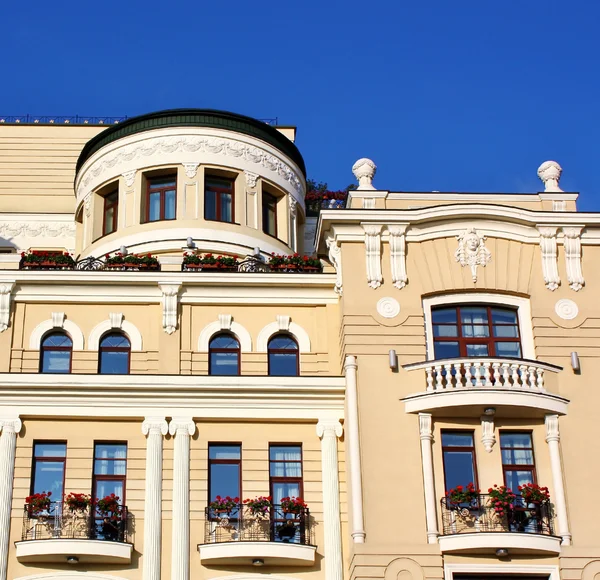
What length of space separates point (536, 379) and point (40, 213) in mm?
18905

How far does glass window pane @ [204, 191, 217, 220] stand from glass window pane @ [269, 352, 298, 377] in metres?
7.36

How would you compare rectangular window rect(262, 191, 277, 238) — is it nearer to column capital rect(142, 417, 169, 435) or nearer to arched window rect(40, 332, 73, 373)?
arched window rect(40, 332, 73, 373)

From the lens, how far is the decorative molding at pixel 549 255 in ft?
101

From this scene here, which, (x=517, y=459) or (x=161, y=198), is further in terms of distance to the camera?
(x=161, y=198)

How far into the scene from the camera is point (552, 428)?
28.9m

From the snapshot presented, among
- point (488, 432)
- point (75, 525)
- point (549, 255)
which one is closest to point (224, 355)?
point (75, 525)

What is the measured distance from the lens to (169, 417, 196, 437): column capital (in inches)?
1157

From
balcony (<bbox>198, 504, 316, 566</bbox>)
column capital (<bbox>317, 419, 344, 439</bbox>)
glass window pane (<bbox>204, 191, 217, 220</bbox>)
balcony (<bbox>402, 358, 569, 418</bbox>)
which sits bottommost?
balcony (<bbox>198, 504, 316, 566</bbox>)

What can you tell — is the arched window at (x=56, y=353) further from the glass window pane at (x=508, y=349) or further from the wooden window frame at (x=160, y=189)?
the glass window pane at (x=508, y=349)

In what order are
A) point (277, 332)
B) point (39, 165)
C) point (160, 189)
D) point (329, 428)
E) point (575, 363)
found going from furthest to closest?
point (39, 165) → point (160, 189) → point (277, 332) → point (329, 428) → point (575, 363)

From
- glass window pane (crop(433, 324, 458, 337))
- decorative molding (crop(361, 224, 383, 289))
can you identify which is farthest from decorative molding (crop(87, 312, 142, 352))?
glass window pane (crop(433, 324, 458, 337))

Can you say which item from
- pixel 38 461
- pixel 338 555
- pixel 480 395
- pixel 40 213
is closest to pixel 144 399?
pixel 38 461

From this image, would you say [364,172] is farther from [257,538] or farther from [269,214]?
[257,538]

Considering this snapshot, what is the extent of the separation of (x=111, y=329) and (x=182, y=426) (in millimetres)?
3266
